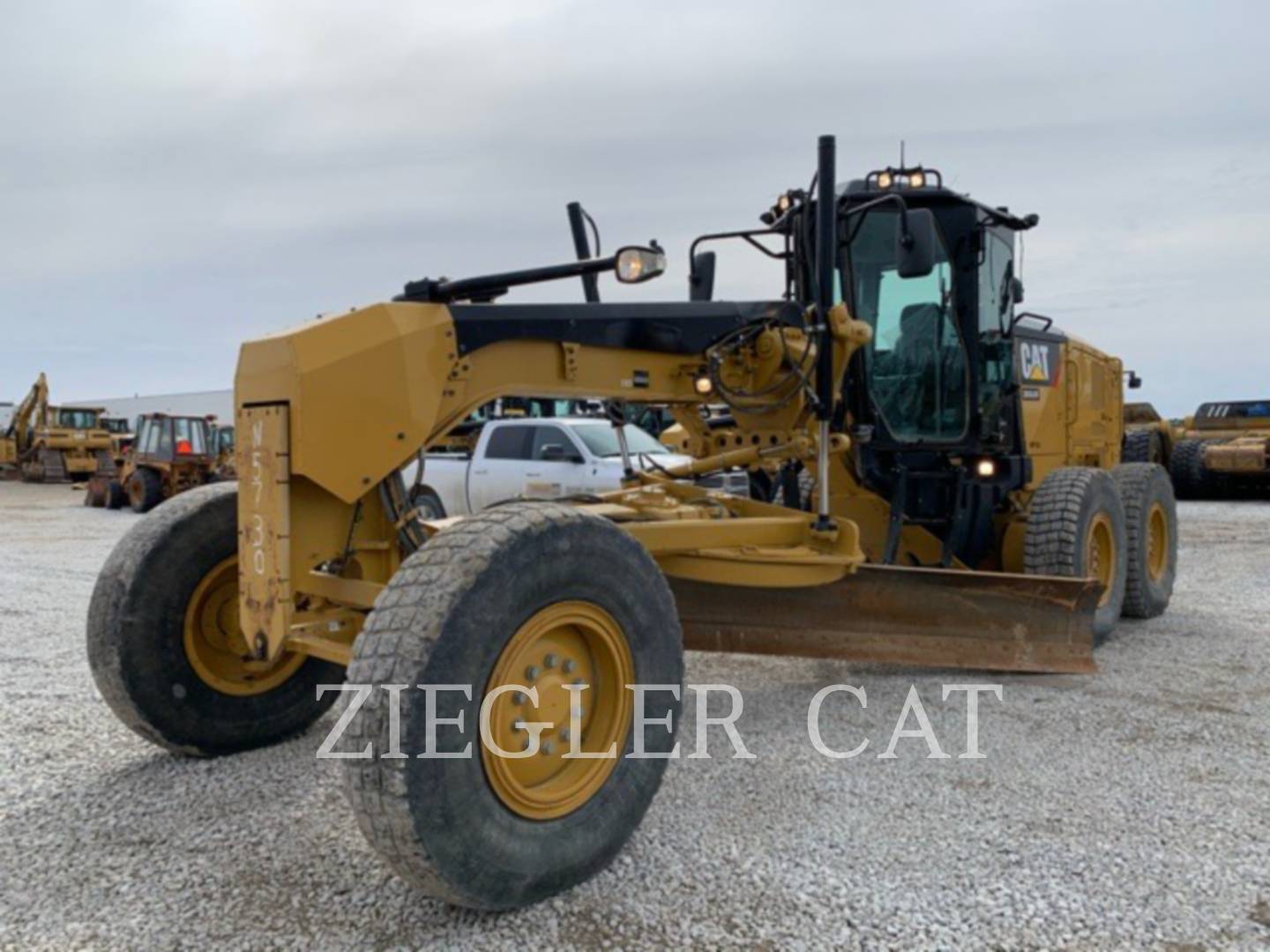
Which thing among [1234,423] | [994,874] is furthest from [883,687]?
[1234,423]

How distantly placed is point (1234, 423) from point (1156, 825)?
20281 mm

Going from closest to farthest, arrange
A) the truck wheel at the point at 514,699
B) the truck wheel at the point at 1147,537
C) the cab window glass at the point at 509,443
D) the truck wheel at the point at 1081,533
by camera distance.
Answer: the truck wheel at the point at 514,699
the truck wheel at the point at 1081,533
the truck wheel at the point at 1147,537
the cab window glass at the point at 509,443

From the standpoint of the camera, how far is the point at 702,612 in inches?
202

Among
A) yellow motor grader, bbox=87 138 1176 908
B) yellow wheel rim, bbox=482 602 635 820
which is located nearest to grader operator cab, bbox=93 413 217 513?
yellow motor grader, bbox=87 138 1176 908

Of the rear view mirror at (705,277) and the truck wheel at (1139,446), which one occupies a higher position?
the rear view mirror at (705,277)

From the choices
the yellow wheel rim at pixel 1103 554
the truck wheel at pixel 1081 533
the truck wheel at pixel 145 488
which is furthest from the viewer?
the truck wheel at pixel 145 488

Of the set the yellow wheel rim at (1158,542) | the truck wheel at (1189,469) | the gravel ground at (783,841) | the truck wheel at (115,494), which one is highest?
the truck wheel at (1189,469)

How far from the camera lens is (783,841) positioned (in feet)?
11.2

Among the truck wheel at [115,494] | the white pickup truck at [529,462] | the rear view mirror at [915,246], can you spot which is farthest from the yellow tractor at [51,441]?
the rear view mirror at [915,246]

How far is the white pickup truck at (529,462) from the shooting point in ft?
40.9

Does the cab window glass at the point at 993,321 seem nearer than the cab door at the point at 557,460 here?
Yes

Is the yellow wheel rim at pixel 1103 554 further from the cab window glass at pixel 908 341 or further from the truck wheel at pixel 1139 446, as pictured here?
the truck wheel at pixel 1139 446

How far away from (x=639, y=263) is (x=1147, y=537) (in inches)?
206

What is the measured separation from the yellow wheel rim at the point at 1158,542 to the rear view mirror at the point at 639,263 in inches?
219
